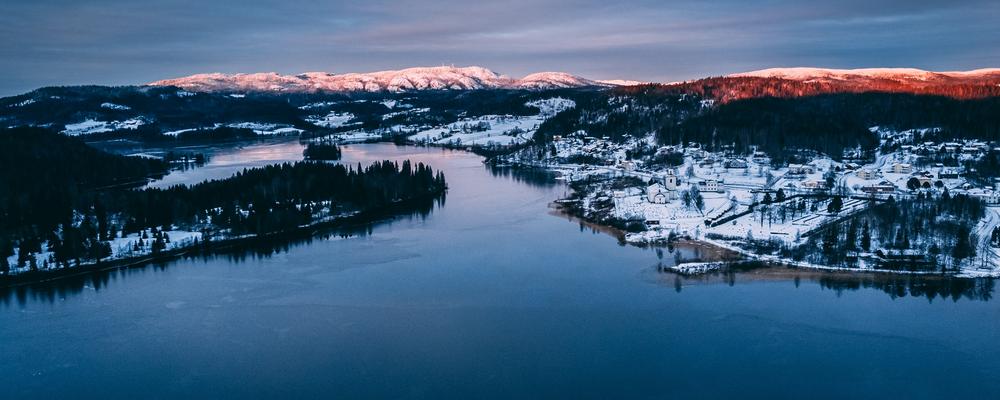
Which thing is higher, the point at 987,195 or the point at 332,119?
the point at 332,119

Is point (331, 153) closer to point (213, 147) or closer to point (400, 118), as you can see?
point (213, 147)

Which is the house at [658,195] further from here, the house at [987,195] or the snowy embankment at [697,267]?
the house at [987,195]

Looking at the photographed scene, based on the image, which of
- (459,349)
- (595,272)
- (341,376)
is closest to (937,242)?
(595,272)

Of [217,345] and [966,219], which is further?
[966,219]

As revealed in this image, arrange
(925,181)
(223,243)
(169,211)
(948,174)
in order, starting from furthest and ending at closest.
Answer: (948,174)
(925,181)
(169,211)
(223,243)

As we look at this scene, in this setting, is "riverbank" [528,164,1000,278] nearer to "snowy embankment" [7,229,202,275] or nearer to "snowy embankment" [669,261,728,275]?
"snowy embankment" [669,261,728,275]

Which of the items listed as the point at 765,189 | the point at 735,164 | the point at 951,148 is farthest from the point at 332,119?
the point at 765,189

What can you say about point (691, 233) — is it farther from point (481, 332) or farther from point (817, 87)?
point (817, 87)
